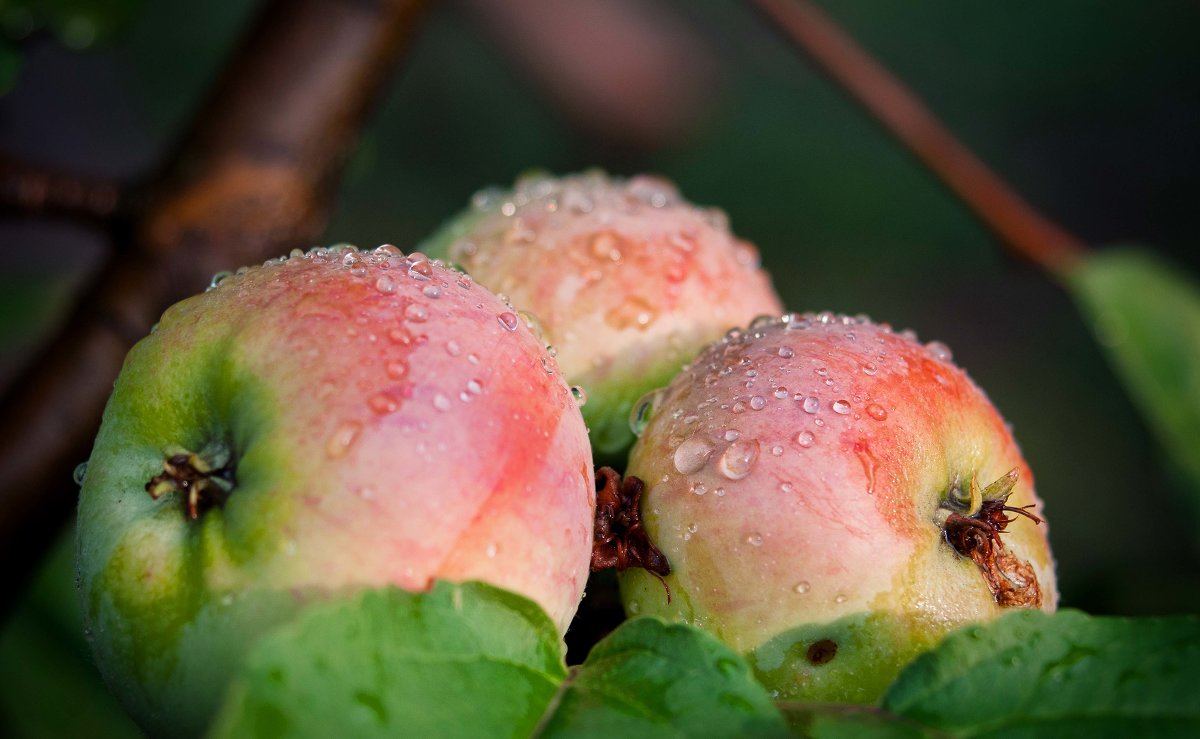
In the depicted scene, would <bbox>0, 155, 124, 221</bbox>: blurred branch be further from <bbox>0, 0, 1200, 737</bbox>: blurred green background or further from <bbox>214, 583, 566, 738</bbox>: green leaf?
<bbox>0, 0, 1200, 737</bbox>: blurred green background

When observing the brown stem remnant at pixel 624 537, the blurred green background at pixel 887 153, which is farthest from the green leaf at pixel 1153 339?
the blurred green background at pixel 887 153

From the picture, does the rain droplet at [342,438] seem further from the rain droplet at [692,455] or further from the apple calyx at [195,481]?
the rain droplet at [692,455]

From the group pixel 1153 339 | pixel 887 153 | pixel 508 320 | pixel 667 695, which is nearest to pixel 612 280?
pixel 508 320

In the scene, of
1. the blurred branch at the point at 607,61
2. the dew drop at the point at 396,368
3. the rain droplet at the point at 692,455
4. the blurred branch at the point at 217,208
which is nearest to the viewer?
the dew drop at the point at 396,368

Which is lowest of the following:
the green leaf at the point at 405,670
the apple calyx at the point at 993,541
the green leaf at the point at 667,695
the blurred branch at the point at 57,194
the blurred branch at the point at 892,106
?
the green leaf at the point at 405,670

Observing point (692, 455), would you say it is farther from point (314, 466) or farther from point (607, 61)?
point (607, 61)

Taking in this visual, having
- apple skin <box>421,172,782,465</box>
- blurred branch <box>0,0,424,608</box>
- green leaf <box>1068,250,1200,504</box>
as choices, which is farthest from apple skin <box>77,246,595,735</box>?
green leaf <box>1068,250,1200,504</box>
